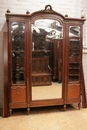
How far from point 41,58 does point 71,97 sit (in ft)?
3.17

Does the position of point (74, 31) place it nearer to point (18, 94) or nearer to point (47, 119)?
point (18, 94)

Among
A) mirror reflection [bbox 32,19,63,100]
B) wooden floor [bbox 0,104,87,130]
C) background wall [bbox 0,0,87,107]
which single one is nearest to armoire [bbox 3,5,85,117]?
mirror reflection [bbox 32,19,63,100]

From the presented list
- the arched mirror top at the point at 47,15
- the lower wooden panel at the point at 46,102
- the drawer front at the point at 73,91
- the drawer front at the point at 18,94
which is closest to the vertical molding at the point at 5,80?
the drawer front at the point at 18,94

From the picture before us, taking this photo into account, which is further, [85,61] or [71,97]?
[85,61]

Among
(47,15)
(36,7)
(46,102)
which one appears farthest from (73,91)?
(36,7)

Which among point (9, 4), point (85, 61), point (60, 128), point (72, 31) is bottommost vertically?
point (60, 128)

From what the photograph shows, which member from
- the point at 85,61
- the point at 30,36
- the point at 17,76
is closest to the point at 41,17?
the point at 30,36

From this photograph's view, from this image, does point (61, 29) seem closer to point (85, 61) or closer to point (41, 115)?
point (85, 61)

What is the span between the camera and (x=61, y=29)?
11.1ft

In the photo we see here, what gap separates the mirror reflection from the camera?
11.1 ft

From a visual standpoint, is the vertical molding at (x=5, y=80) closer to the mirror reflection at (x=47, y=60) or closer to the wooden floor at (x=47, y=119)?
the wooden floor at (x=47, y=119)

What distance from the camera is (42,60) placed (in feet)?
11.3

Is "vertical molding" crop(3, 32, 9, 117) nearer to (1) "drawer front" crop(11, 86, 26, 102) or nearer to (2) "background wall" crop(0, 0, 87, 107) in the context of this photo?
(1) "drawer front" crop(11, 86, 26, 102)

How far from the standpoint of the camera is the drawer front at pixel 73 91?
138 inches
